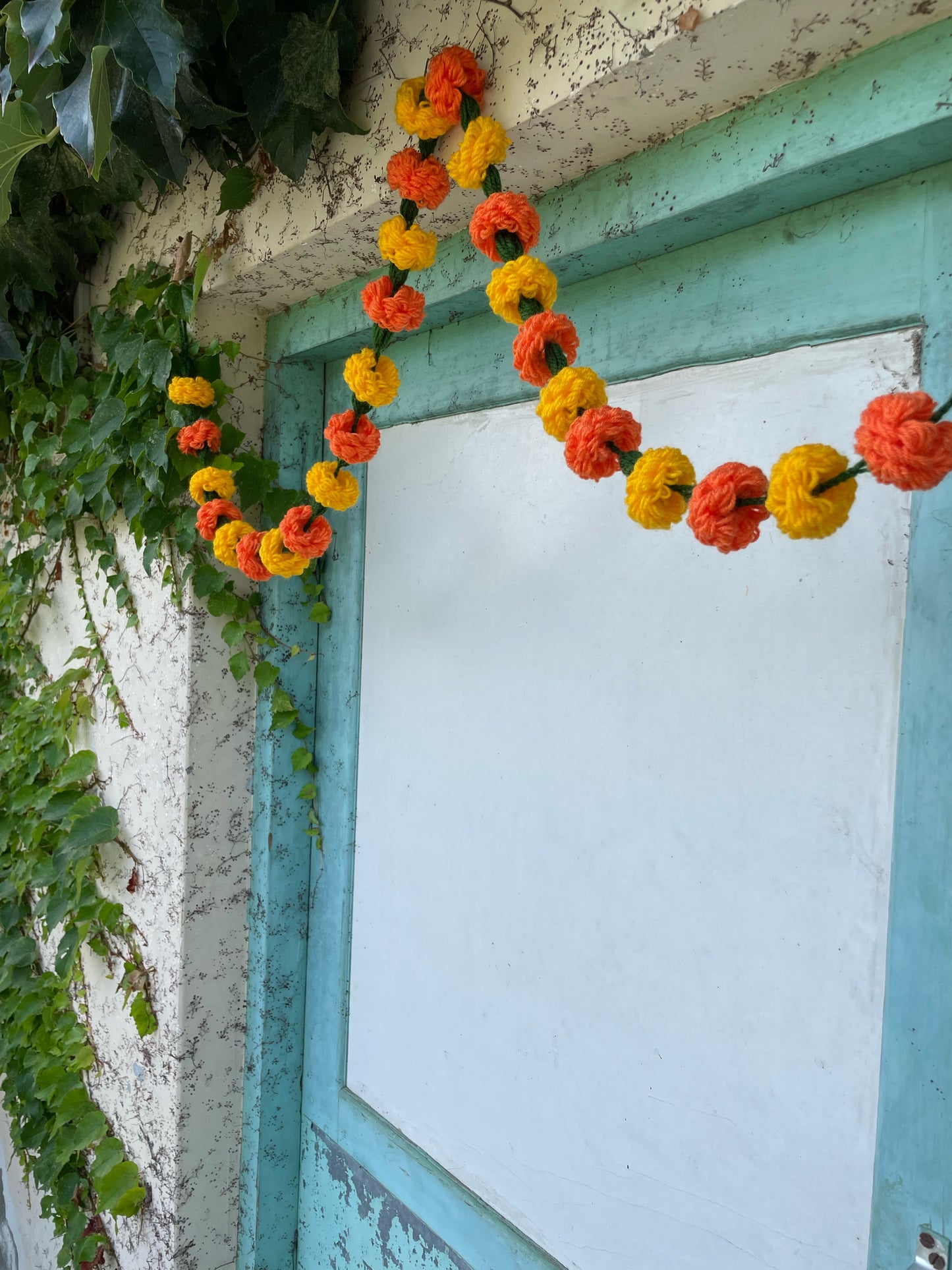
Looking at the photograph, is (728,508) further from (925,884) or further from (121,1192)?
(121,1192)

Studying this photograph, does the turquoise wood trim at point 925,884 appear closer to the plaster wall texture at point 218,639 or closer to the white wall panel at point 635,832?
the white wall panel at point 635,832

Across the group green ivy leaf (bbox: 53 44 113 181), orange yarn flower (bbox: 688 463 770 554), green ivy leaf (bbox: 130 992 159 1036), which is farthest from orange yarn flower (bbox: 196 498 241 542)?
green ivy leaf (bbox: 130 992 159 1036)

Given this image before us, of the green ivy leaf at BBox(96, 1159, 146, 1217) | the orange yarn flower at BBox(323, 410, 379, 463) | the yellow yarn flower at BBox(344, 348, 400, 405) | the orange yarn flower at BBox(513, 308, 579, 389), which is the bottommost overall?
the green ivy leaf at BBox(96, 1159, 146, 1217)

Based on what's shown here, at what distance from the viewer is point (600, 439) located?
2.06 ft

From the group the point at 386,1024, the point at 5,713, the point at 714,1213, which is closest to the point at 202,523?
the point at 386,1024

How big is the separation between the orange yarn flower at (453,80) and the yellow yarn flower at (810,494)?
1.75ft

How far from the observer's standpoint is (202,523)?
1100 millimetres

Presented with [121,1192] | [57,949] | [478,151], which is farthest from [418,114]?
[121,1192]

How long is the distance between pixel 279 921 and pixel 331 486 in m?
0.82

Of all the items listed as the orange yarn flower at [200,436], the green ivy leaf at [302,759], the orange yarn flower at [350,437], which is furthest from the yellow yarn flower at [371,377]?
the green ivy leaf at [302,759]

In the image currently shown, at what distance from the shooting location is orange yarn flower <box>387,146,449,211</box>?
0.85m

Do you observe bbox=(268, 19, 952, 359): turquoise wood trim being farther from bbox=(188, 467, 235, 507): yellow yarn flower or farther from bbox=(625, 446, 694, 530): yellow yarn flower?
bbox=(188, 467, 235, 507): yellow yarn flower

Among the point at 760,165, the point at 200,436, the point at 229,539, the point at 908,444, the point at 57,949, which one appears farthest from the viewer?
the point at 57,949

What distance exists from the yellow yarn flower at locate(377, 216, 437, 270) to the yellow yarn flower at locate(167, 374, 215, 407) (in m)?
0.45
